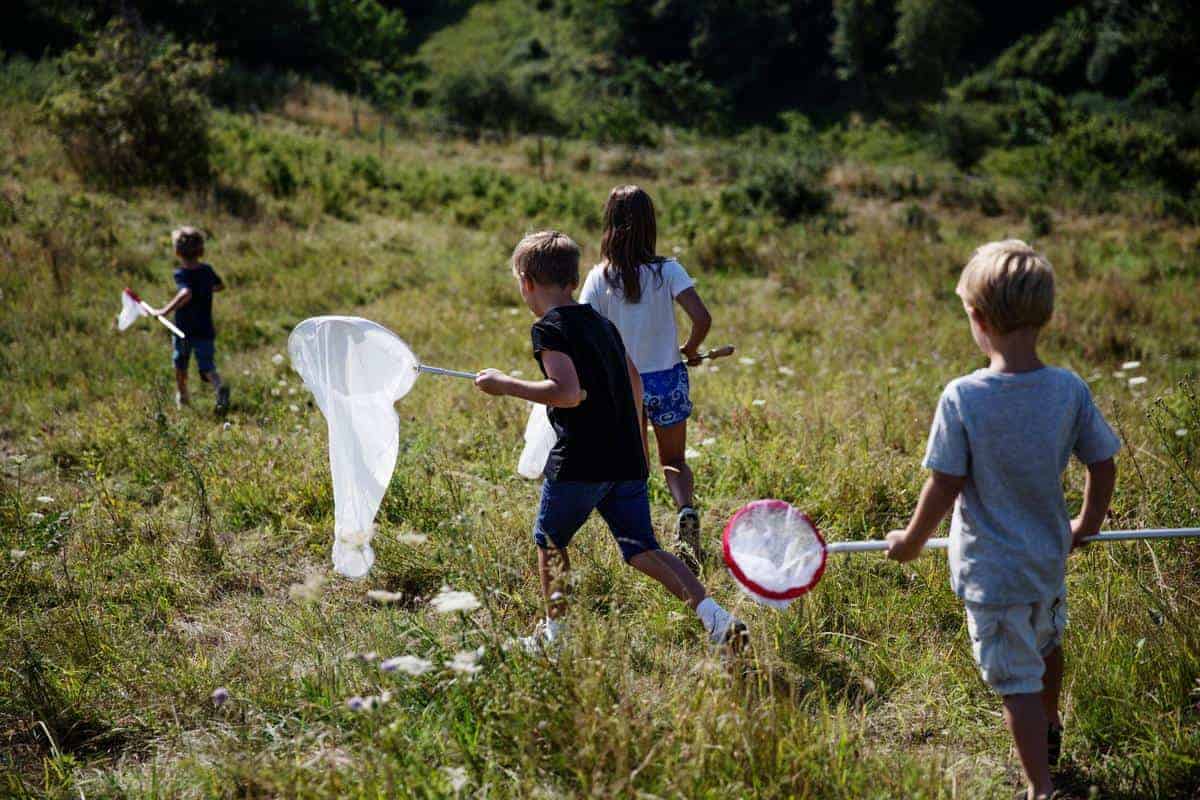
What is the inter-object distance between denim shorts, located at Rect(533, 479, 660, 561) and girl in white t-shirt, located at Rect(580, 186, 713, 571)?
669 mm

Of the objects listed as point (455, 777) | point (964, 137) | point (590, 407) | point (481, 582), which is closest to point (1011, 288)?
point (590, 407)

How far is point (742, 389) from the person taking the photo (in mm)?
6258

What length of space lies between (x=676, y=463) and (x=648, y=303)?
0.80 m

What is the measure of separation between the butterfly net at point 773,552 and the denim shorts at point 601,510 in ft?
1.67

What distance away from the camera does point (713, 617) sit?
2.89m

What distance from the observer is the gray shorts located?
2291 mm

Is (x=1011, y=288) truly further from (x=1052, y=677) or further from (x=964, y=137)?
(x=964, y=137)

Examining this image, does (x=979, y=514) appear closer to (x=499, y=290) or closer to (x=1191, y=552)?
(x=1191, y=552)

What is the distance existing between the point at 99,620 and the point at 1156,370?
8649 millimetres

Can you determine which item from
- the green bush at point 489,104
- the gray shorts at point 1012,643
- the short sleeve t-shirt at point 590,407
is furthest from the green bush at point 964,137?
the gray shorts at point 1012,643

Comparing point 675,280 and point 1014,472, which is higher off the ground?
point 675,280

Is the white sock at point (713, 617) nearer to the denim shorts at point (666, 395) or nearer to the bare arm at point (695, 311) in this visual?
the denim shorts at point (666, 395)

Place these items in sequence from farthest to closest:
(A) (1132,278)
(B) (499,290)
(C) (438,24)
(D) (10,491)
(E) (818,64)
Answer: (C) (438,24), (E) (818,64), (A) (1132,278), (B) (499,290), (D) (10,491)

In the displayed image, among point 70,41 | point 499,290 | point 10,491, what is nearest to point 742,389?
point 499,290
